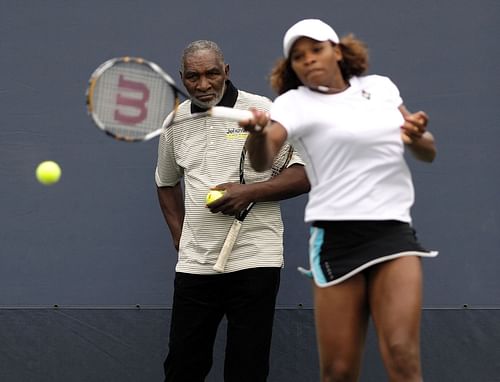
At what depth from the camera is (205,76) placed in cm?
520

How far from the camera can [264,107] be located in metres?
5.26

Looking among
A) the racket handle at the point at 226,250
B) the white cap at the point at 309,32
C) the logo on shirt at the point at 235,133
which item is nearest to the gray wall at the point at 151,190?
the logo on shirt at the point at 235,133

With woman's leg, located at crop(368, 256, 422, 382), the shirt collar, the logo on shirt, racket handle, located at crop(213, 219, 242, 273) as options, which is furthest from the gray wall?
woman's leg, located at crop(368, 256, 422, 382)

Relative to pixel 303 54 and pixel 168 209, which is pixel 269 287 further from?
pixel 303 54

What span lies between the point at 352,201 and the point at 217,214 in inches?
48.3

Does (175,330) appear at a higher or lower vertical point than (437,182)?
lower

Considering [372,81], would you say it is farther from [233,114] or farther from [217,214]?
[217,214]

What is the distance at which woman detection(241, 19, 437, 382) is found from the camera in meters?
Result: 3.98

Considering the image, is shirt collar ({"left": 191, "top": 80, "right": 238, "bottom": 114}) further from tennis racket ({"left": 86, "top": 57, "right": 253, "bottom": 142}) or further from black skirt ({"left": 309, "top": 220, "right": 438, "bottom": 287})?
black skirt ({"left": 309, "top": 220, "right": 438, "bottom": 287})

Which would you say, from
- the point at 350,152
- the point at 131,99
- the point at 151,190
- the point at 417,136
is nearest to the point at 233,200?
the point at 131,99

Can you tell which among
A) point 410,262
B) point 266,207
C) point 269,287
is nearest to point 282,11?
point 266,207

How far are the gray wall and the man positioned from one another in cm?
55

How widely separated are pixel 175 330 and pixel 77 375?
94cm

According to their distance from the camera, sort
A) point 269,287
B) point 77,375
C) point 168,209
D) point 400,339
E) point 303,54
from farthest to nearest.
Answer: point 77,375 < point 168,209 < point 269,287 < point 303,54 < point 400,339
